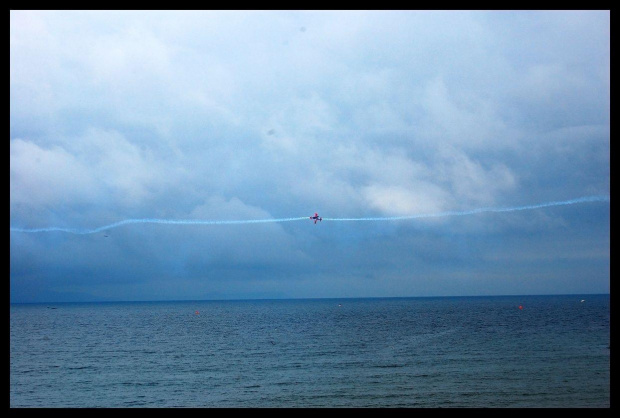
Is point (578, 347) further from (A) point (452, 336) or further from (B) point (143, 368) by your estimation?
(B) point (143, 368)

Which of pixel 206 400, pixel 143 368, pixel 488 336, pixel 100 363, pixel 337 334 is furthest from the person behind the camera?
pixel 337 334

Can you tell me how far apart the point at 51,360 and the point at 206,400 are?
37.7 m

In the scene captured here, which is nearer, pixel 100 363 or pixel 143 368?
pixel 143 368

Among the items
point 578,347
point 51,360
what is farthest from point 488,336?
point 51,360

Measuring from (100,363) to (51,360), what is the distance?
29.5ft

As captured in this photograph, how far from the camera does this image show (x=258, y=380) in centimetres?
5566

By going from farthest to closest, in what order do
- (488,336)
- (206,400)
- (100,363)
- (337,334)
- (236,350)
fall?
(337,334) → (488,336) → (236,350) → (100,363) → (206,400)

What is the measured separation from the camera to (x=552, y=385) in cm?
4925

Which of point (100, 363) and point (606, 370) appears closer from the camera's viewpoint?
point (606, 370)
